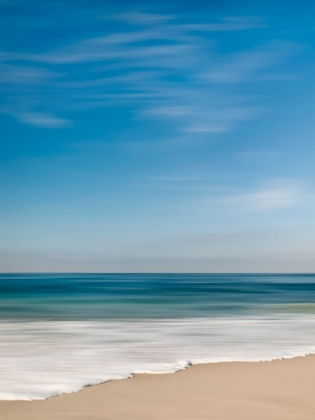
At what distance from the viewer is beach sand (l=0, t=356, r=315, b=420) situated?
367cm

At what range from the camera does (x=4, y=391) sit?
431 cm

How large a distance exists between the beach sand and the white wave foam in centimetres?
30

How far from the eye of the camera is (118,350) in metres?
6.84

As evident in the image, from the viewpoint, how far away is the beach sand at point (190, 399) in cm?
367

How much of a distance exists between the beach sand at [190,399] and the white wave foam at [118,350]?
30 centimetres

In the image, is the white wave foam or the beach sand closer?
the beach sand

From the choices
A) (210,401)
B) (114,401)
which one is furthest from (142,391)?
(210,401)

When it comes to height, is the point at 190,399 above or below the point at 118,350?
above

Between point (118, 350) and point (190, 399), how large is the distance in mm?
2914

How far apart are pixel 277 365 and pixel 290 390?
3.87 ft

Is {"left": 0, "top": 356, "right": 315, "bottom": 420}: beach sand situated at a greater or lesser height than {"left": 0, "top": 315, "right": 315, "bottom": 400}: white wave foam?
greater

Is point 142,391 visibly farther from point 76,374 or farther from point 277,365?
point 277,365

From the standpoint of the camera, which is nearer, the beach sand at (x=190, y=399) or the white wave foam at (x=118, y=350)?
the beach sand at (x=190, y=399)

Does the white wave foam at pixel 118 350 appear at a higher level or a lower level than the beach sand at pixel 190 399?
lower
